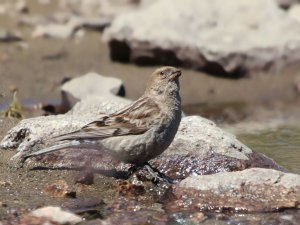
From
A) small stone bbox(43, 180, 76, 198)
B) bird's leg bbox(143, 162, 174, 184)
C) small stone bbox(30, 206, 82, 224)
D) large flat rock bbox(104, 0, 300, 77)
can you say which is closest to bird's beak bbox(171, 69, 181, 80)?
bird's leg bbox(143, 162, 174, 184)

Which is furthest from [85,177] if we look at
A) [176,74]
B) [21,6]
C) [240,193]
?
[21,6]

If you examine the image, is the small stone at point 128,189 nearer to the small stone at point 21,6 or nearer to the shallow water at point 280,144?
the shallow water at point 280,144

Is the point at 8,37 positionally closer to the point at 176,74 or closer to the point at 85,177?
the point at 176,74

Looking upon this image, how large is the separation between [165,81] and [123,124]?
535 mm

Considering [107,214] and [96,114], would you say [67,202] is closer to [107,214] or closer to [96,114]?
[107,214]

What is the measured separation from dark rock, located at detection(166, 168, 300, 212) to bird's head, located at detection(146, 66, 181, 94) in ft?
3.01

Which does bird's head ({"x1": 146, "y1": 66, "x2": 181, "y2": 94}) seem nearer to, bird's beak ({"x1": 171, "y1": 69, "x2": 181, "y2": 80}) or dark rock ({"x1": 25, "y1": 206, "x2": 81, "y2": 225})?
bird's beak ({"x1": 171, "y1": 69, "x2": 181, "y2": 80})

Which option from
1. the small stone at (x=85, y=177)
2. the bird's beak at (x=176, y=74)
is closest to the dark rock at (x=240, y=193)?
the small stone at (x=85, y=177)

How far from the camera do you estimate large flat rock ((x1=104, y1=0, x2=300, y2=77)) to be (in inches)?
543

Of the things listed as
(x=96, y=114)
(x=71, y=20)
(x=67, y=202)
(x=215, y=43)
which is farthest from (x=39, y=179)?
(x=71, y=20)

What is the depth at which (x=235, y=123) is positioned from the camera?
11.8 metres

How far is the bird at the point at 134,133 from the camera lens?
7.98 m

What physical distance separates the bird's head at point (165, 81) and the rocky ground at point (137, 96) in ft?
1.75

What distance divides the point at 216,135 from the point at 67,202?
1.68 m
